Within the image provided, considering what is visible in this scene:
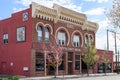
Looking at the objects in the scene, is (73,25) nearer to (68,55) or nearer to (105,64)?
(68,55)

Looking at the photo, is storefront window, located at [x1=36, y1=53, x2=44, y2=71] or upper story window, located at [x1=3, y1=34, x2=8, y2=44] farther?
upper story window, located at [x1=3, y1=34, x2=8, y2=44]

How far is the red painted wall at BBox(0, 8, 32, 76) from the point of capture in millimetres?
43094

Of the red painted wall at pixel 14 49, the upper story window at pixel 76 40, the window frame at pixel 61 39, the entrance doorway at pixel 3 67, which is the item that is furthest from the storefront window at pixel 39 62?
the upper story window at pixel 76 40

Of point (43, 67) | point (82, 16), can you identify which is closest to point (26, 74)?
point (43, 67)

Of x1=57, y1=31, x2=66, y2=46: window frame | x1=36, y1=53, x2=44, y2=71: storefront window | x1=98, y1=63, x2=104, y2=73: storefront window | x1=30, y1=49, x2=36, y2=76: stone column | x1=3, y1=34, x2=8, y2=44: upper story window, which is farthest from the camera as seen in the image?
x1=98, y1=63, x2=104, y2=73: storefront window

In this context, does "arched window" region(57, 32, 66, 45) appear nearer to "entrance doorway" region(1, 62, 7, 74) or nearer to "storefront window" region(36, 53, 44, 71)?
A: "storefront window" region(36, 53, 44, 71)

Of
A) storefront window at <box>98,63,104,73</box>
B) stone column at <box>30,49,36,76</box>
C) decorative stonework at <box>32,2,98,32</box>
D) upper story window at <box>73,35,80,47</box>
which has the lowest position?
storefront window at <box>98,63,104,73</box>

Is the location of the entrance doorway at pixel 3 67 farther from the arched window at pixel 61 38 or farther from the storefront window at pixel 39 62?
Result: the arched window at pixel 61 38

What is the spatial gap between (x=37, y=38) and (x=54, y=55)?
13.2 ft

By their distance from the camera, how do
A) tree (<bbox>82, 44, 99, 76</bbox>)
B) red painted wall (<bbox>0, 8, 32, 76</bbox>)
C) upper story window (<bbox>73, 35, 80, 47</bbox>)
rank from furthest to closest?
upper story window (<bbox>73, 35, 80, 47</bbox>), tree (<bbox>82, 44, 99, 76</bbox>), red painted wall (<bbox>0, 8, 32, 76</bbox>)

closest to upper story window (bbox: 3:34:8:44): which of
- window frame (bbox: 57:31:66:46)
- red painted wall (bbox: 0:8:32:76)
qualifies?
red painted wall (bbox: 0:8:32:76)

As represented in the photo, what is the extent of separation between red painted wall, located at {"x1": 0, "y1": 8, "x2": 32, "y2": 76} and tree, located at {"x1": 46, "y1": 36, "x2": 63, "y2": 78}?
13.1 feet

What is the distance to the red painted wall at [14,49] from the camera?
4309 cm

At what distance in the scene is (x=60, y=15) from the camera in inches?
1895
